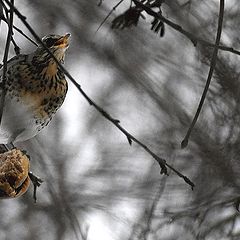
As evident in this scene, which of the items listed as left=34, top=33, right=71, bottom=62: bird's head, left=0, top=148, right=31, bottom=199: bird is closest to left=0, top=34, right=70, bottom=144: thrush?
left=34, top=33, right=71, bottom=62: bird's head

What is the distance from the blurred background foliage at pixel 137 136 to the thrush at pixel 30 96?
0.93m

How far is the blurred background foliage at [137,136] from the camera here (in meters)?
2.12

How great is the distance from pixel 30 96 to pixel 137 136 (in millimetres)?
1397

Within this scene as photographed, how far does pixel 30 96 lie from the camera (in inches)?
42.0

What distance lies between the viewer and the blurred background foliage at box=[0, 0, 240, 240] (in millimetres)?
2123

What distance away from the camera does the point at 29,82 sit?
108cm

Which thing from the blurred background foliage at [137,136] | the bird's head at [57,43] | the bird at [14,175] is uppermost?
the bird's head at [57,43]

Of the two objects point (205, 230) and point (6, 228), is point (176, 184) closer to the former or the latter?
point (205, 230)

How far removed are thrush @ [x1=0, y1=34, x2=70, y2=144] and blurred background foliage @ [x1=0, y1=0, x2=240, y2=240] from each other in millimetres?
934

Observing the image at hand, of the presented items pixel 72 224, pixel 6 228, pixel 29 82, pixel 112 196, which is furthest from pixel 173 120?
→ pixel 29 82

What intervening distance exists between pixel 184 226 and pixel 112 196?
405mm

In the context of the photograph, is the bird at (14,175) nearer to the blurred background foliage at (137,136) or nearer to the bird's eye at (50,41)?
the bird's eye at (50,41)

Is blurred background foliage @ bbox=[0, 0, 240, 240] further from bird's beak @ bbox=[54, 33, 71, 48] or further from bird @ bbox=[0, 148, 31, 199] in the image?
bird @ bbox=[0, 148, 31, 199]

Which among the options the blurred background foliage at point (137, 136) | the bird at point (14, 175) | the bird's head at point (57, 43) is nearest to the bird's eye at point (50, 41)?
the bird's head at point (57, 43)
